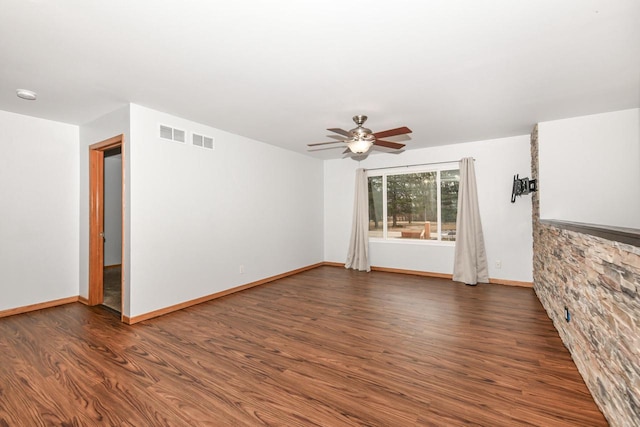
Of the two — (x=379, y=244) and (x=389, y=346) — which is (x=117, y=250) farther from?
(x=389, y=346)

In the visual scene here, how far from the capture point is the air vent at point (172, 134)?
12.1 ft

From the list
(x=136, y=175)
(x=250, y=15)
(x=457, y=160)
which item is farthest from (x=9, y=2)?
(x=457, y=160)

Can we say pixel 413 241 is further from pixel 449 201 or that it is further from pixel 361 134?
pixel 361 134

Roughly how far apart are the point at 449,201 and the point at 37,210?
6.38 meters

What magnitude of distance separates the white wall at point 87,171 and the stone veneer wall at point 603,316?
13.7 ft

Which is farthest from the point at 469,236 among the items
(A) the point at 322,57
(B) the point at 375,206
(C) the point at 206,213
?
(C) the point at 206,213

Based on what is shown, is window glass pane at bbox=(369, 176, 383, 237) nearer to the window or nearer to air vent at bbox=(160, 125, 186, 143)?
the window

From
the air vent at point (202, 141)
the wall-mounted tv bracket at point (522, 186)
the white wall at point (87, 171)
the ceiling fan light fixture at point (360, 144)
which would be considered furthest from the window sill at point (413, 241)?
the white wall at point (87, 171)

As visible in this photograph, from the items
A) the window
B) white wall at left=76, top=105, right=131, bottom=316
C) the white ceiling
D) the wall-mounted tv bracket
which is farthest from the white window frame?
white wall at left=76, top=105, right=131, bottom=316

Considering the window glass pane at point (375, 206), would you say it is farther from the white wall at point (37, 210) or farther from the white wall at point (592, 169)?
the white wall at point (37, 210)

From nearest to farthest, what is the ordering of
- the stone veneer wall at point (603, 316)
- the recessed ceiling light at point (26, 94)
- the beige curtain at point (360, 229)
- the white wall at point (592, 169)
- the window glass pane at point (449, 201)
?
the stone veneer wall at point (603, 316)
the recessed ceiling light at point (26, 94)
the white wall at point (592, 169)
the window glass pane at point (449, 201)
the beige curtain at point (360, 229)

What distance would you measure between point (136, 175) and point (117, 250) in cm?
451

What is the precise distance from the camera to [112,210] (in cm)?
677

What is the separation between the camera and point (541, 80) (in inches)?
110
